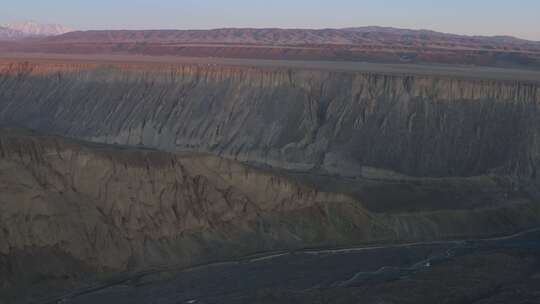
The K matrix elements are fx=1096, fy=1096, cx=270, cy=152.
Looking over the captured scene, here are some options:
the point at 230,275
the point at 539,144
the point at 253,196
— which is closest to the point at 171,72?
the point at 539,144

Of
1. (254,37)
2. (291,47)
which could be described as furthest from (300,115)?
(254,37)

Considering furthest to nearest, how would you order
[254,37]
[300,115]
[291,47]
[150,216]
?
[254,37] → [291,47] → [300,115] → [150,216]

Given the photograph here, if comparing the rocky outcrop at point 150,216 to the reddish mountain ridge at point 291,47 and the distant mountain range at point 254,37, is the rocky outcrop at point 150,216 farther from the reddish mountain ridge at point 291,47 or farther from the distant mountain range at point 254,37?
the distant mountain range at point 254,37

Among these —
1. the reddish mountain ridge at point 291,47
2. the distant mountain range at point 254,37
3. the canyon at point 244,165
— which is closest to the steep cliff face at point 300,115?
the canyon at point 244,165

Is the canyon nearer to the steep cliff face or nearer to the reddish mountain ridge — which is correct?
the steep cliff face

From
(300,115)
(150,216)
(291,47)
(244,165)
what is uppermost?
(244,165)

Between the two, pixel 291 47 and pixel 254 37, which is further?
pixel 254 37

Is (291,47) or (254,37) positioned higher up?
(291,47)

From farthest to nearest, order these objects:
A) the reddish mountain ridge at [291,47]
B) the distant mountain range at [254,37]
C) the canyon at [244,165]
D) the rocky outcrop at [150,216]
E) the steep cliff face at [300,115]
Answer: the distant mountain range at [254,37]
the reddish mountain ridge at [291,47]
the steep cliff face at [300,115]
the canyon at [244,165]
the rocky outcrop at [150,216]

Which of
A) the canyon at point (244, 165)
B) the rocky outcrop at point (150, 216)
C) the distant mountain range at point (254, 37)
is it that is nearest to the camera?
the rocky outcrop at point (150, 216)

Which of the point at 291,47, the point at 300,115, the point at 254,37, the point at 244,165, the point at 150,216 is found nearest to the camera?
the point at 150,216

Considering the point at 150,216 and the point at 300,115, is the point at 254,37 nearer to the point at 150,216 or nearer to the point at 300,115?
the point at 300,115
